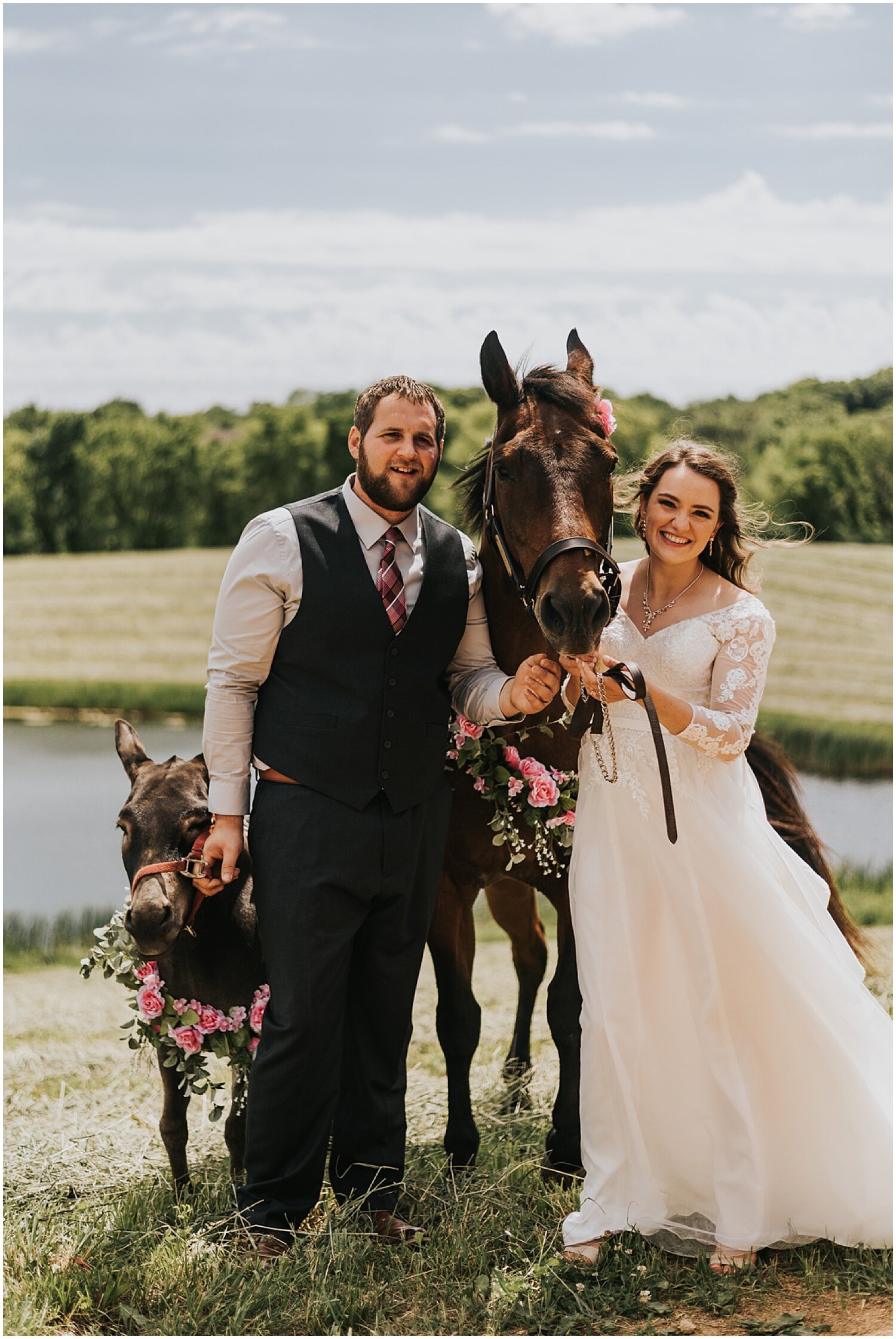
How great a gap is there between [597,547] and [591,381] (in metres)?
0.86

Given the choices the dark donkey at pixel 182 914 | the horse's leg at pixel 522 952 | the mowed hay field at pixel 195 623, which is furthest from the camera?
the mowed hay field at pixel 195 623

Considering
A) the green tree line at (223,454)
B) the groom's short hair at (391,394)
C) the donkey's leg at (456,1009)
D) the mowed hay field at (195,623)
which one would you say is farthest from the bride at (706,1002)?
the green tree line at (223,454)

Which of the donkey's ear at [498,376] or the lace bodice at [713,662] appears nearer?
the lace bodice at [713,662]

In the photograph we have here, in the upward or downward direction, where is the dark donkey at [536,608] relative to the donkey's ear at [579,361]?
downward

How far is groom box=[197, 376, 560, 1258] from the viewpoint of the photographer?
10.1ft

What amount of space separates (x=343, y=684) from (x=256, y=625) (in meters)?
0.30

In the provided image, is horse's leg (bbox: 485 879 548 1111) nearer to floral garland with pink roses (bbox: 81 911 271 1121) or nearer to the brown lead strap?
floral garland with pink roses (bbox: 81 911 271 1121)

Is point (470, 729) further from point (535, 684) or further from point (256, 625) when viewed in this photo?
point (256, 625)

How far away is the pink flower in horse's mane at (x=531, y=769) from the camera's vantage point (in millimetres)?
3615

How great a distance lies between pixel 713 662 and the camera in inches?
129

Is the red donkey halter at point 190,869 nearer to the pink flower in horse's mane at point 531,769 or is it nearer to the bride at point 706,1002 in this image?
the pink flower in horse's mane at point 531,769

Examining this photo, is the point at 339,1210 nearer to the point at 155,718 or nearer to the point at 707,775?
the point at 707,775

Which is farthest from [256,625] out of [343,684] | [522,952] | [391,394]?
[522,952]

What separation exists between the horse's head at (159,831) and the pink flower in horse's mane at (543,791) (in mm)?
1060
